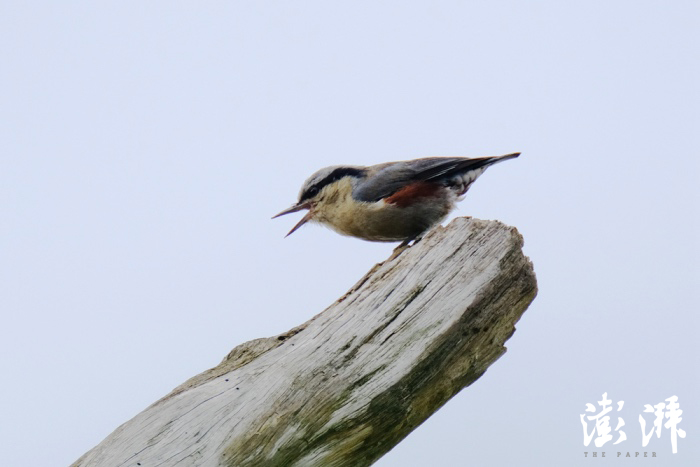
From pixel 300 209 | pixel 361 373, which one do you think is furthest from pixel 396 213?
pixel 361 373

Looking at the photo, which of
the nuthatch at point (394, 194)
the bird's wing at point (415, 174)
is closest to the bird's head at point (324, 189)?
the nuthatch at point (394, 194)

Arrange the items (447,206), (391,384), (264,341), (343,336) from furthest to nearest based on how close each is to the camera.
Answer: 1. (447,206)
2. (264,341)
3. (343,336)
4. (391,384)

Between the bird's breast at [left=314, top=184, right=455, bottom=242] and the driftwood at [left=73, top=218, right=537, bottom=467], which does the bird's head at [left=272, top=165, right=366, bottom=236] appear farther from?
the driftwood at [left=73, top=218, right=537, bottom=467]

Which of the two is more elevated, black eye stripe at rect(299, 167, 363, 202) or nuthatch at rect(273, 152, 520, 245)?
black eye stripe at rect(299, 167, 363, 202)

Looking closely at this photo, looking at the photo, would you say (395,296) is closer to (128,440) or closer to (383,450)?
(383,450)

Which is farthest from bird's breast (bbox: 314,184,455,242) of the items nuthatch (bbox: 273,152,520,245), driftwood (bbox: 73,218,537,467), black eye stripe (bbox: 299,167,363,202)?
driftwood (bbox: 73,218,537,467)

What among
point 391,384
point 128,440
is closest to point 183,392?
point 128,440

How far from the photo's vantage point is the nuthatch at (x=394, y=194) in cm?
445

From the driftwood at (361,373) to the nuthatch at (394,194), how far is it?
1086 millimetres

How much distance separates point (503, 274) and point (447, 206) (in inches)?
56.6

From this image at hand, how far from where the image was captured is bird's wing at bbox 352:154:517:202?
446cm

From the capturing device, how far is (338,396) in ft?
9.93

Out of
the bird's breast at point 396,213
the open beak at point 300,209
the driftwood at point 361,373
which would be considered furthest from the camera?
the open beak at point 300,209

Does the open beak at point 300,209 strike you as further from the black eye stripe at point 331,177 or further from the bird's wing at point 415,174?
the bird's wing at point 415,174
